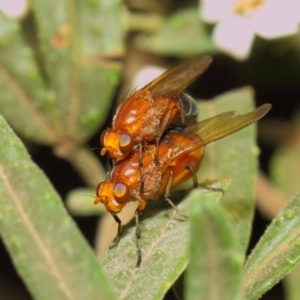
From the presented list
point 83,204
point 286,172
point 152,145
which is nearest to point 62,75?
point 83,204

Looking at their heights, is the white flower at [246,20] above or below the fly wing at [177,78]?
below

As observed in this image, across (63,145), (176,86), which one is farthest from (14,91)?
(176,86)

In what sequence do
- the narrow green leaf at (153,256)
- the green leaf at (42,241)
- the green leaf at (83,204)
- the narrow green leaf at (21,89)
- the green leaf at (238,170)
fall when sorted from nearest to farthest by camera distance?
the green leaf at (42,241) < the narrow green leaf at (153,256) < the green leaf at (238,170) < the narrow green leaf at (21,89) < the green leaf at (83,204)

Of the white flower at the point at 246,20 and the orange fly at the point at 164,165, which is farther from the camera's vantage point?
the white flower at the point at 246,20

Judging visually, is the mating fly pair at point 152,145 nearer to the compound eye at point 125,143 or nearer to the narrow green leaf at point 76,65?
the compound eye at point 125,143

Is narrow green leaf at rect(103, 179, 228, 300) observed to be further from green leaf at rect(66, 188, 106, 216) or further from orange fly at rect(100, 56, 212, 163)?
green leaf at rect(66, 188, 106, 216)

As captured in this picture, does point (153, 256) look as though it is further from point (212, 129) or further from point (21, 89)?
point (21, 89)

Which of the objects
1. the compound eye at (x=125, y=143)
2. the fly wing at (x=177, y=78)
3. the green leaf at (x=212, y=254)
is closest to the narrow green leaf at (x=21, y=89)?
the fly wing at (x=177, y=78)
